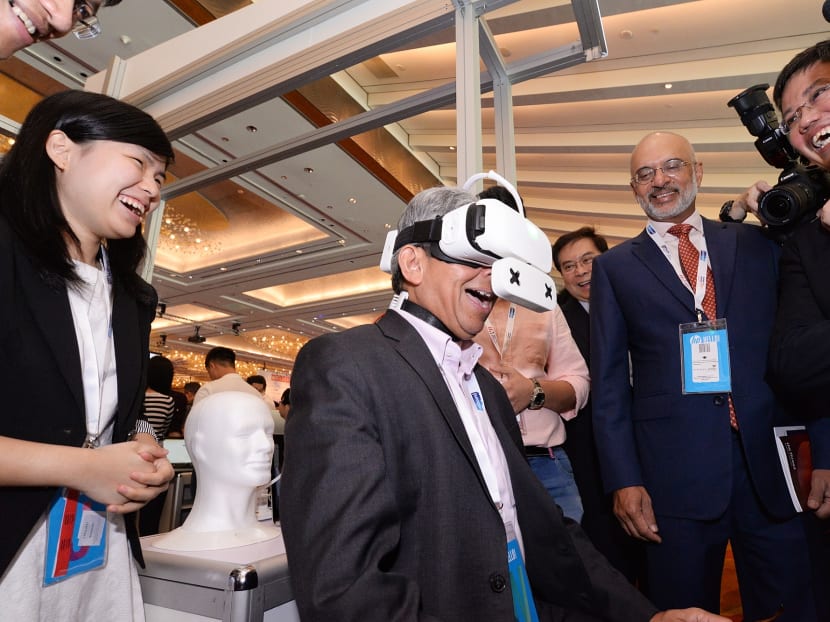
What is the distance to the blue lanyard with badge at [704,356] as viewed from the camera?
1523mm

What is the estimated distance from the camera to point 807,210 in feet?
4.84

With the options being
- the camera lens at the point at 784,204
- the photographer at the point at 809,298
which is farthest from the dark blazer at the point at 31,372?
the camera lens at the point at 784,204

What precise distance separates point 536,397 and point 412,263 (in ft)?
2.34

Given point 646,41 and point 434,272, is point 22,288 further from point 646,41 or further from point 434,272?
point 646,41

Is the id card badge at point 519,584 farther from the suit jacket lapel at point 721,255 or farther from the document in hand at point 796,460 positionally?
the suit jacket lapel at point 721,255

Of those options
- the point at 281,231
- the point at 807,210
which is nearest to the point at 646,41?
the point at 807,210

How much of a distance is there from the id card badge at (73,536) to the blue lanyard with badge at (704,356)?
1.46m

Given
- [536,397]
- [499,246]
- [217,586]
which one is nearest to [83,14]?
[499,246]

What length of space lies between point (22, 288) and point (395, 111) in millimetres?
2173

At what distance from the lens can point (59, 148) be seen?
1.10 metres

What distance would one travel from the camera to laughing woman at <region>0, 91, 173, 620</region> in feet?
3.03

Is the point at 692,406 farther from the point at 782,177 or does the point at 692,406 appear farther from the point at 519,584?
the point at 519,584

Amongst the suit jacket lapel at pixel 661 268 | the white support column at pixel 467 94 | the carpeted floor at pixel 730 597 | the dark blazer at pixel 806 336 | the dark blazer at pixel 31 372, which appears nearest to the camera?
the dark blazer at pixel 31 372

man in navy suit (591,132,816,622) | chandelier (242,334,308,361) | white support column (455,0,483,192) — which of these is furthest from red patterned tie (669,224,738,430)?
chandelier (242,334,308,361)
